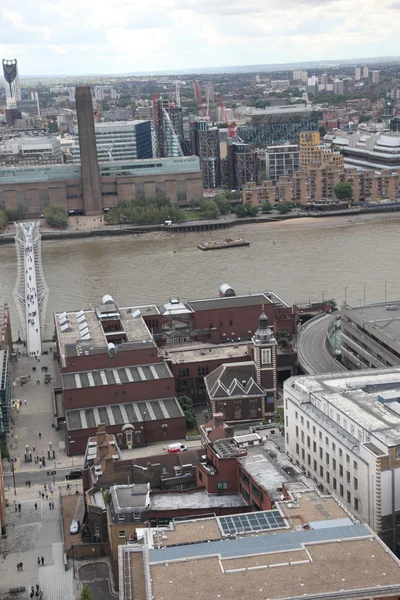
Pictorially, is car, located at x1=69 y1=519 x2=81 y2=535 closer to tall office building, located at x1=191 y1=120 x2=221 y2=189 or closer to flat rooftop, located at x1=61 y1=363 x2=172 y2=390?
flat rooftop, located at x1=61 y1=363 x2=172 y2=390

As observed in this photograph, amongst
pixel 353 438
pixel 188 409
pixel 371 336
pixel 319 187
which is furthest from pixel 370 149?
pixel 353 438

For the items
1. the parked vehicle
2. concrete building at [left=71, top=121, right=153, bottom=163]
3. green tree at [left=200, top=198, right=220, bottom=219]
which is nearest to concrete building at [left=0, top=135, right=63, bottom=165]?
concrete building at [left=71, top=121, right=153, bottom=163]

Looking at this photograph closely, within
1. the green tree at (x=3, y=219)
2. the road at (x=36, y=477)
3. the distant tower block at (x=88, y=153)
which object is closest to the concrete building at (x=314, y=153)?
the distant tower block at (x=88, y=153)

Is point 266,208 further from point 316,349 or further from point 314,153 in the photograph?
point 316,349

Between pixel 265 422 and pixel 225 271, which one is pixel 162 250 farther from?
pixel 265 422

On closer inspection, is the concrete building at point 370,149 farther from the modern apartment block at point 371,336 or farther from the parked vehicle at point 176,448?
the parked vehicle at point 176,448

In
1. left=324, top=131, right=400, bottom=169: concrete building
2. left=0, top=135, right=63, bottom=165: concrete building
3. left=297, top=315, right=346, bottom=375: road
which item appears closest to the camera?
left=297, top=315, right=346, bottom=375: road

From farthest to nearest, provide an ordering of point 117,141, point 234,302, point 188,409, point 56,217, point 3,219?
point 117,141
point 3,219
point 56,217
point 234,302
point 188,409
